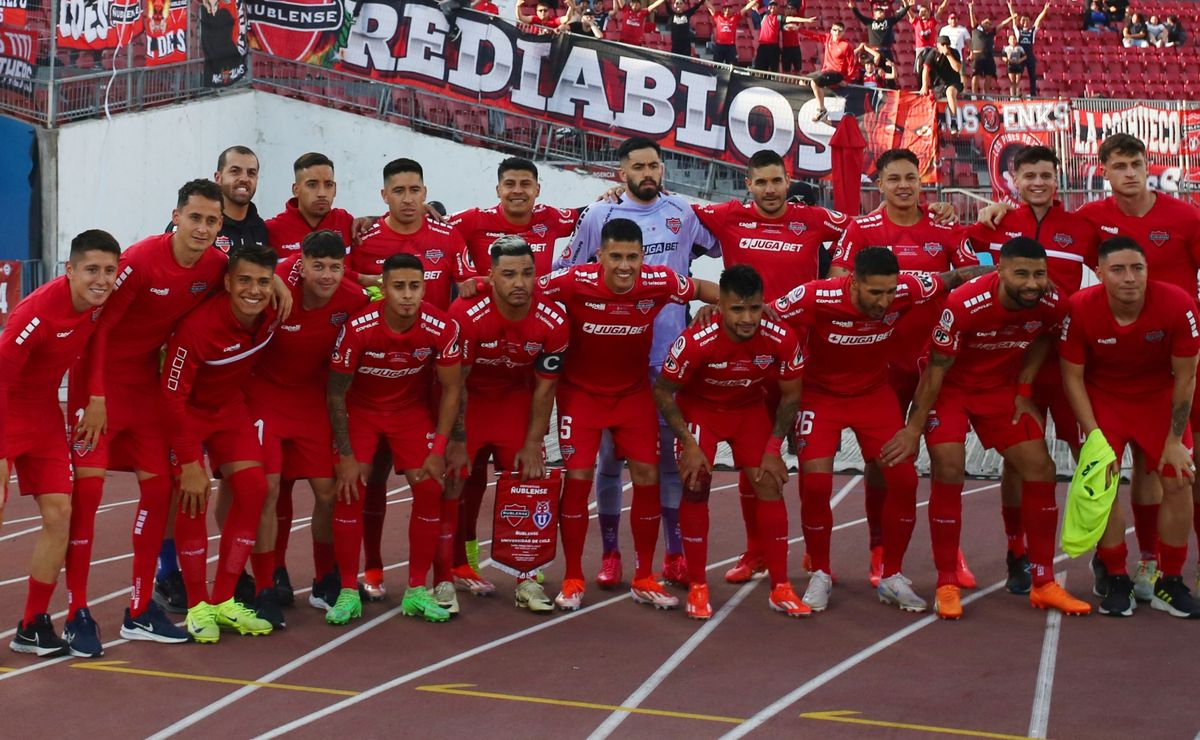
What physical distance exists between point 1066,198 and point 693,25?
7368 millimetres

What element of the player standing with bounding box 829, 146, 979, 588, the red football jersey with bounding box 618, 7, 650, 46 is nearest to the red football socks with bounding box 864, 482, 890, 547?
the player standing with bounding box 829, 146, 979, 588

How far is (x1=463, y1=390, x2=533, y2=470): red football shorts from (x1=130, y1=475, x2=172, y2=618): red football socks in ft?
5.31

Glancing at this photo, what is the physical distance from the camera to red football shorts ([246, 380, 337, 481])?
730 centimetres

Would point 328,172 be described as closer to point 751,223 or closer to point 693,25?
point 751,223

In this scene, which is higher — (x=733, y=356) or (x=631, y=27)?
(x=631, y=27)

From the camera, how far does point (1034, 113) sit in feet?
56.6

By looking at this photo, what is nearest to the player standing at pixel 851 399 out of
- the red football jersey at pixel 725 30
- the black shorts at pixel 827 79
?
the black shorts at pixel 827 79

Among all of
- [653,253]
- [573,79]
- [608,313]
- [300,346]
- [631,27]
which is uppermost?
[631,27]

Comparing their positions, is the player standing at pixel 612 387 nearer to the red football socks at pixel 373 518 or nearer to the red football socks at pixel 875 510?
the red football socks at pixel 373 518

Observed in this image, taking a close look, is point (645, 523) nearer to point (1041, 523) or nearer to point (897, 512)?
point (897, 512)

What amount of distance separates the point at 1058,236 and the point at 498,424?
3.24 m

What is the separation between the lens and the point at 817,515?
7.54 meters

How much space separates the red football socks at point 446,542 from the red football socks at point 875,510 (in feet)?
7.82

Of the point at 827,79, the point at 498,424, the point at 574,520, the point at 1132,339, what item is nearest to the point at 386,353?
the point at 498,424
